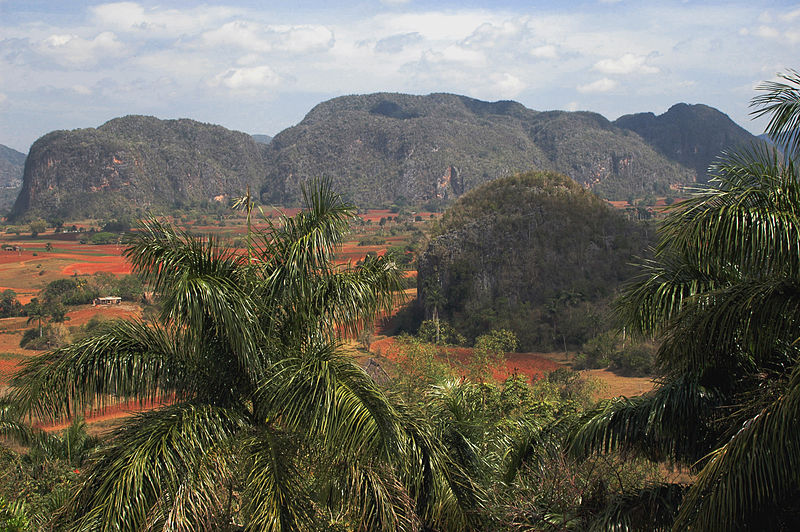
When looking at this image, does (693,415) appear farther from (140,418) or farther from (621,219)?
(621,219)

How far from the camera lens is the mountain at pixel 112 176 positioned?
5600 inches

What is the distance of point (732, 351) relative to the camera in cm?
593

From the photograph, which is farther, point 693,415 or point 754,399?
point 693,415

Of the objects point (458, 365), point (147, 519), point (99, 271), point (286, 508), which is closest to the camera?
point (147, 519)

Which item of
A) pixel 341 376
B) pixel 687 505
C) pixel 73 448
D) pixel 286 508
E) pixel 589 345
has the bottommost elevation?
pixel 589 345

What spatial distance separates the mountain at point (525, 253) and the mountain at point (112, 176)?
307 feet

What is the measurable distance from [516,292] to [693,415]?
151 ft

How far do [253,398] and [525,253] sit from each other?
47966 mm

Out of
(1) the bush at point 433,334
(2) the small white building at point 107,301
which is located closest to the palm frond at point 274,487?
(1) the bush at point 433,334

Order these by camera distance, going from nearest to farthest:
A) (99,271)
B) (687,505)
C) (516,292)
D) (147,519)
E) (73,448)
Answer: (687,505) < (147,519) < (73,448) < (516,292) < (99,271)

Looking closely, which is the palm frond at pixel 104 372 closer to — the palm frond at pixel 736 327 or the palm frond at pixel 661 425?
the palm frond at pixel 661 425

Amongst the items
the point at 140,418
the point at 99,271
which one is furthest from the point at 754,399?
the point at 99,271

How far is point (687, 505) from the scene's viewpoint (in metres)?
4.55

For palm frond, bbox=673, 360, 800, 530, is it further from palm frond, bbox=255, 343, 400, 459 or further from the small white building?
the small white building
